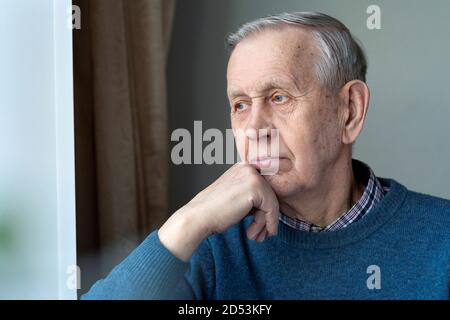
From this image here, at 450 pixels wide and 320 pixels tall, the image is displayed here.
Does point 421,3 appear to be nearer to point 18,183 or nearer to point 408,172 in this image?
point 408,172

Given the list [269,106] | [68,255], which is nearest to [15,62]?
[68,255]

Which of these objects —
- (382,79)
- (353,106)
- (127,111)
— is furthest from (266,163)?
(382,79)

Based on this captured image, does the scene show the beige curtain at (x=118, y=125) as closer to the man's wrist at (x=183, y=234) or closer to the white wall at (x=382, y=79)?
the white wall at (x=382, y=79)

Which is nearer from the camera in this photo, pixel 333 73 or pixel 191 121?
pixel 333 73

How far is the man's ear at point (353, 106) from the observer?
96 cm

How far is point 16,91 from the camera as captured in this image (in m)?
0.87

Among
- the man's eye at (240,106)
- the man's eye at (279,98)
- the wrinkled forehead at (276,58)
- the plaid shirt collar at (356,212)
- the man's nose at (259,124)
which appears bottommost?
the plaid shirt collar at (356,212)

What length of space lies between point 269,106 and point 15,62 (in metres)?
0.47

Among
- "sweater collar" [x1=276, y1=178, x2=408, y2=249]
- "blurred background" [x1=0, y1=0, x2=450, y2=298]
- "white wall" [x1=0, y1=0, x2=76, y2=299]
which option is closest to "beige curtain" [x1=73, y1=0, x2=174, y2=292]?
"blurred background" [x1=0, y1=0, x2=450, y2=298]

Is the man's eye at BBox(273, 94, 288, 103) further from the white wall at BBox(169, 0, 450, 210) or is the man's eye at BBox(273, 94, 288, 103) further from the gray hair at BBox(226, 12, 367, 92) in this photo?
the white wall at BBox(169, 0, 450, 210)

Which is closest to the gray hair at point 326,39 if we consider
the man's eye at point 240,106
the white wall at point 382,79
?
the man's eye at point 240,106
